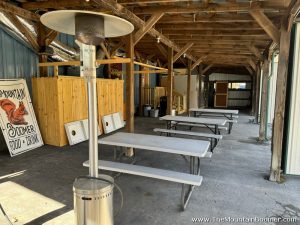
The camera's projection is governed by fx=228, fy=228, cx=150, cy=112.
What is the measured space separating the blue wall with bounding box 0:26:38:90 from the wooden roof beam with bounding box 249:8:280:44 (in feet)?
15.9

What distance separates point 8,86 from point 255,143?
610 cm

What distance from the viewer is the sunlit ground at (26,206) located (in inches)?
98.7

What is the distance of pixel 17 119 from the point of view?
4.91 metres

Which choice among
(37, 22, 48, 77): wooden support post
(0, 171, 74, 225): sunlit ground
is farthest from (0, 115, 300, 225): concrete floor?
(37, 22, 48, 77): wooden support post

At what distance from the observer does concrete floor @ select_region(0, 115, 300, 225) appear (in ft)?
8.68

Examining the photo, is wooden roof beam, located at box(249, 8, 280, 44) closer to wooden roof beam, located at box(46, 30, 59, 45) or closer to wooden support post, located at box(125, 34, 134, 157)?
wooden support post, located at box(125, 34, 134, 157)

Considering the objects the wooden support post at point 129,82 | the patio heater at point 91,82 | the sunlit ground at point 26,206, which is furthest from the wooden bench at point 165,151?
the patio heater at point 91,82

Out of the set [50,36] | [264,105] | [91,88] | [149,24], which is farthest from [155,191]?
[264,105]

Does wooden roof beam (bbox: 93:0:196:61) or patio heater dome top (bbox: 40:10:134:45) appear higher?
wooden roof beam (bbox: 93:0:196:61)

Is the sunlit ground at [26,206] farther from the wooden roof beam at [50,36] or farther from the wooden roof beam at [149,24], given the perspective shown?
the wooden roof beam at [50,36]

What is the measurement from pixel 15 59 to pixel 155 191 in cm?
432

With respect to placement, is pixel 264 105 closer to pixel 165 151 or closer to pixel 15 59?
pixel 165 151

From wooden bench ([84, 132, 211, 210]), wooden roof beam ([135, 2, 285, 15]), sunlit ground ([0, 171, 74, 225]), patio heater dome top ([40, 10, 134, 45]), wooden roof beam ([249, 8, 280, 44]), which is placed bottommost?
sunlit ground ([0, 171, 74, 225])

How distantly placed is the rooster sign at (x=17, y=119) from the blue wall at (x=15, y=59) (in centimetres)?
25
